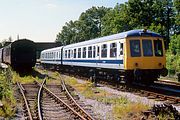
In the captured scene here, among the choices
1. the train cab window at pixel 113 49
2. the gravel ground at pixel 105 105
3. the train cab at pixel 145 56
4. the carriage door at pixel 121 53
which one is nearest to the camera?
the gravel ground at pixel 105 105

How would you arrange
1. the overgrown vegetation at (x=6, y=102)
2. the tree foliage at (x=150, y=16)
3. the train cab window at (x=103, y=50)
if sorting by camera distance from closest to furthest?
the overgrown vegetation at (x=6, y=102) → the train cab window at (x=103, y=50) → the tree foliage at (x=150, y=16)

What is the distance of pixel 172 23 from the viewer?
202ft

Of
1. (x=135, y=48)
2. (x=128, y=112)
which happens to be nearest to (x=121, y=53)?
(x=135, y=48)

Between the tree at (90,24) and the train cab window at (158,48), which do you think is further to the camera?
the tree at (90,24)

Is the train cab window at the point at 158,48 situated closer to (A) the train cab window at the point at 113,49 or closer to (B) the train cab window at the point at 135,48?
(B) the train cab window at the point at 135,48

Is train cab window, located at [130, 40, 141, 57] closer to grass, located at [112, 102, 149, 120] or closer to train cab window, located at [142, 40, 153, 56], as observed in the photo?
train cab window, located at [142, 40, 153, 56]

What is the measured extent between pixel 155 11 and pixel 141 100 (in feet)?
160

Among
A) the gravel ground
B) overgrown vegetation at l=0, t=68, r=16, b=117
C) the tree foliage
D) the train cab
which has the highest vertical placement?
the tree foliage

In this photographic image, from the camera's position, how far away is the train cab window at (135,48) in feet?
59.9

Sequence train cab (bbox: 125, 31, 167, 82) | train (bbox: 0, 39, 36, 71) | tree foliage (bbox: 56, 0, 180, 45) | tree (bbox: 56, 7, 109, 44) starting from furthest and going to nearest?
tree (bbox: 56, 7, 109, 44)
tree foliage (bbox: 56, 0, 180, 45)
train (bbox: 0, 39, 36, 71)
train cab (bbox: 125, 31, 167, 82)

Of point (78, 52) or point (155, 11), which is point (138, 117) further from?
point (155, 11)

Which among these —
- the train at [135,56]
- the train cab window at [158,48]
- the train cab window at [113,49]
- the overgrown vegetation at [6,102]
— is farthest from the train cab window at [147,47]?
the overgrown vegetation at [6,102]

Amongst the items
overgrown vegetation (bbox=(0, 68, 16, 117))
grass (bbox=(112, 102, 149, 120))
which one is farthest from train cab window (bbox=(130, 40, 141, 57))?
overgrown vegetation (bbox=(0, 68, 16, 117))

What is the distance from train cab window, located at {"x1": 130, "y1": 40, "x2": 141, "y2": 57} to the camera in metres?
18.2
